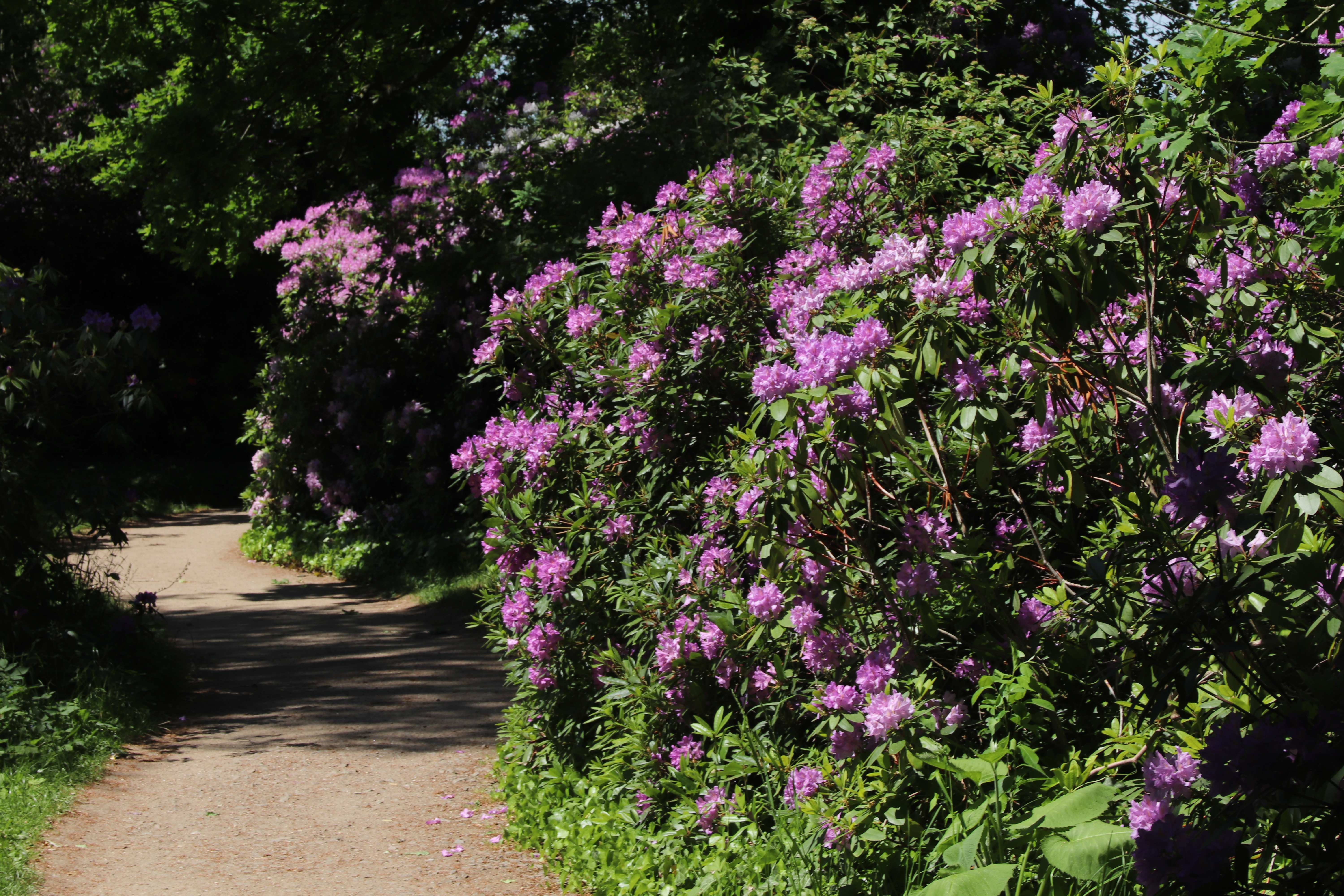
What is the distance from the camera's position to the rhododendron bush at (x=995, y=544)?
223cm

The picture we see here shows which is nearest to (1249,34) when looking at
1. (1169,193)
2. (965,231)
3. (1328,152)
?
(1169,193)

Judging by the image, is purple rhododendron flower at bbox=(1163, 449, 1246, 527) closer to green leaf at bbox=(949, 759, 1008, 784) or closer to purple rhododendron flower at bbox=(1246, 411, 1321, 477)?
purple rhododendron flower at bbox=(1246, 411, 1321, 477)

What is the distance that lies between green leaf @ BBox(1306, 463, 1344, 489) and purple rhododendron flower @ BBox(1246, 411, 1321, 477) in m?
0.03

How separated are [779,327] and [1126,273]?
1.37m

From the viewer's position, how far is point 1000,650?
297 cm

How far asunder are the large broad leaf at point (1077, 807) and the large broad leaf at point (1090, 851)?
0.04 metres

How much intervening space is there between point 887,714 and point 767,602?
515 mm

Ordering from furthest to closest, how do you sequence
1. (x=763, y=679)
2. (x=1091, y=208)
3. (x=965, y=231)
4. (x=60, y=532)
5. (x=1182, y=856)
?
(x=60, y=532) → (x=763, y=679) → (x=965, y=231) → (x=1091, y=208) → (x=1182, y=856)

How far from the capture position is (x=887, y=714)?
2.83m

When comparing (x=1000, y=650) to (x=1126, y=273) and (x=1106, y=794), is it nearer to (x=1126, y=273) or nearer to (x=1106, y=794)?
(x=1106, y=794)

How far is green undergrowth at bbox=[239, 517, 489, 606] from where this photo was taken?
10867 millimetres

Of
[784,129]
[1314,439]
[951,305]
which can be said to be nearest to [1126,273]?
[951,305]

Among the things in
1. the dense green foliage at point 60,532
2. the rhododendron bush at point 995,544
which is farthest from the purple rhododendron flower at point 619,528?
the dense green foliage at point 60,532

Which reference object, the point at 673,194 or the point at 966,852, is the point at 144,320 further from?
the point at 966,852
